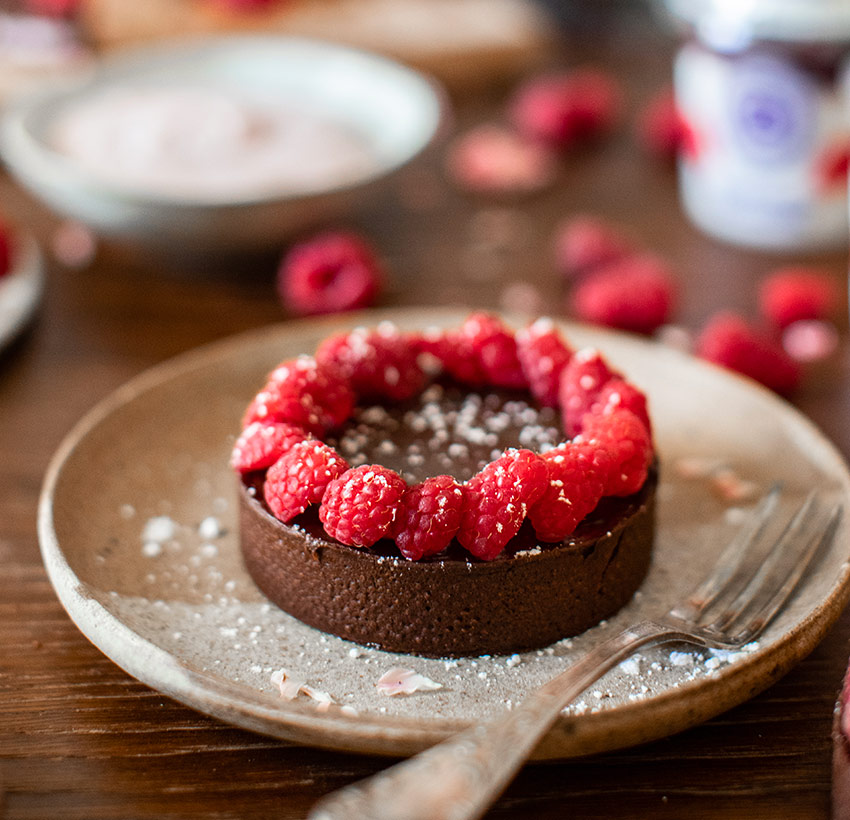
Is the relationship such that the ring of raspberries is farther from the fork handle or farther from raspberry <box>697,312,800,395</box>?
raspberry <box>697,312,800,395</box>

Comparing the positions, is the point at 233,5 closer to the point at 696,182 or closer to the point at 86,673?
the point at 696,182

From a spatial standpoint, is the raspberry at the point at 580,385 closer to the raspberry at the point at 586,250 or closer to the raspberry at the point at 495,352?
the raspberry at the point at 495,352

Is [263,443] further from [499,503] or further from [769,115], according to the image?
[769,115]

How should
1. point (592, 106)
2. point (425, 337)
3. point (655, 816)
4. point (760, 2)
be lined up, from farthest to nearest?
point (592, 106)
point (760, 2)
point (425, 337)
point (655, 816)

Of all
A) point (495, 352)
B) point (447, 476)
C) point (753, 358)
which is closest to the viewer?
point (447, 476)

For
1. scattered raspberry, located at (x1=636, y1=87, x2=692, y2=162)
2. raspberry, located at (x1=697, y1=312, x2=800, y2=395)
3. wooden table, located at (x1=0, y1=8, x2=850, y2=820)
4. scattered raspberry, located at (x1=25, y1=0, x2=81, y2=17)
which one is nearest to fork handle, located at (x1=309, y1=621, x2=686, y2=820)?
wooden table, located at (x1=0, y1=8, x2=850, y2=820)

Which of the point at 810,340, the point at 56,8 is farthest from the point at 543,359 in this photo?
the point at 56,8

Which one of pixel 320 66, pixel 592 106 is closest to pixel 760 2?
pixel 592 106
